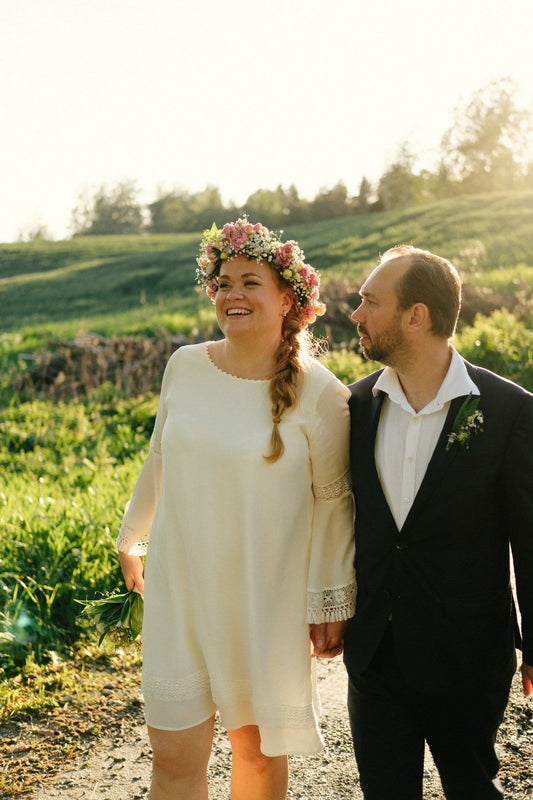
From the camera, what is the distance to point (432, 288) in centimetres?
266

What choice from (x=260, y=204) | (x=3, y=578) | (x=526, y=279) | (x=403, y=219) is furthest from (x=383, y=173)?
(x=3, y=578)

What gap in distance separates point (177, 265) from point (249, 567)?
113ft

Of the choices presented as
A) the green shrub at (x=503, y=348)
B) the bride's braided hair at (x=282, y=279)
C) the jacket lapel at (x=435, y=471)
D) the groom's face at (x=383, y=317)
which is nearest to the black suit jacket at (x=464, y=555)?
the jacket lapel at (x=435, y=471)

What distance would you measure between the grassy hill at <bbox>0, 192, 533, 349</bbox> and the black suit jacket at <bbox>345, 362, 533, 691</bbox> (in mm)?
12506

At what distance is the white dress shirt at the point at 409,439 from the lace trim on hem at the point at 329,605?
0.41 metres

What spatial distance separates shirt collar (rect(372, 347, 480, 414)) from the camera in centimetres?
260

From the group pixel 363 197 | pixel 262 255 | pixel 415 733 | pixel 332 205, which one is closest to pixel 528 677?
pixel 415 733

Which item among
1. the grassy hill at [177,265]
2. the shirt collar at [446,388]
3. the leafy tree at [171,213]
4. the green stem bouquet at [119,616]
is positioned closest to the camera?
the shirt collar at [446,388]

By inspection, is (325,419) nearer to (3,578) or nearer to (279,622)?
(279,622)

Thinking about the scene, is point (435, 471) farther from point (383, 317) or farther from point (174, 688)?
point (174, 688)

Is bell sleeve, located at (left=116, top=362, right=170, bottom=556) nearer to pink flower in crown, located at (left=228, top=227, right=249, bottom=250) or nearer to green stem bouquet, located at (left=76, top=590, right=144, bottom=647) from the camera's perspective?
green stem bouquet, located at (left=76, top=590, right=144, bottom=647)

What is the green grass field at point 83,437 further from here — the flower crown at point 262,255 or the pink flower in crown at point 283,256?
the pink flower in crown at point 283,256

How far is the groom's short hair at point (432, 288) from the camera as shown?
2.66m

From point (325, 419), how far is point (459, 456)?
558mm
